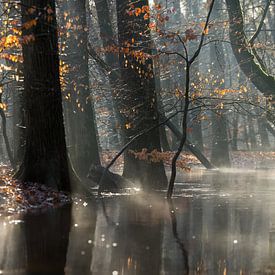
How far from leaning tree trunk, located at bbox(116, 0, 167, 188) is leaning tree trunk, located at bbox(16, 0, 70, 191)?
376cm

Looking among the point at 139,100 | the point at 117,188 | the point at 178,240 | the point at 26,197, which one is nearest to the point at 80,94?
the point at 139,100

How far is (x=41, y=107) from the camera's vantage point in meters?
14.2

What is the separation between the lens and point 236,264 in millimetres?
7273

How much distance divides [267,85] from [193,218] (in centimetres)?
1268

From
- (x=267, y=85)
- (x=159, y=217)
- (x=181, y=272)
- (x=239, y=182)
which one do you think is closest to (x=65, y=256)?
Result: (x=181, y=272)

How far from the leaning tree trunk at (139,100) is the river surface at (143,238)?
339 centimetres

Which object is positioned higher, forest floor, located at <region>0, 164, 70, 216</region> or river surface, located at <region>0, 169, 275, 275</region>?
forest floor, located at <region>0, 164, 70, 216</region>

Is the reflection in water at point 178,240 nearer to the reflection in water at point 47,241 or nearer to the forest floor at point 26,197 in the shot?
the reflection in water at point 47,241

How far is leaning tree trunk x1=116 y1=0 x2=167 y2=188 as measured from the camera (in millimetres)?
18094

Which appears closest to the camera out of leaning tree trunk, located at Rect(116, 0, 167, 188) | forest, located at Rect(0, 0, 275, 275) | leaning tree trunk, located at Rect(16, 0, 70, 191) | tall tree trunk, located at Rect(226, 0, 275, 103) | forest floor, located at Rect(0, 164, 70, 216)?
forest, located at Rect(0, 0, 275, 275)

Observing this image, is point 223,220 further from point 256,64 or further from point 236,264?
point 256,64

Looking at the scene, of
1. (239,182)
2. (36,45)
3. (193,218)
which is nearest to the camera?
(193,218)

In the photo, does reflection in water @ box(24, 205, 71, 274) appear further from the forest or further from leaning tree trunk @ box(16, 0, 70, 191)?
leaning tree trunk @ box(16, 0, 70, 191)

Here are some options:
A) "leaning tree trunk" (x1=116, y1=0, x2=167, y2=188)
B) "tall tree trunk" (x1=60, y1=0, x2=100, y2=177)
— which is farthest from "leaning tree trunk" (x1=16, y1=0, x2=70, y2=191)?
"tall tree trunk" (x1=60, y1=0, x2=100, y2=177)
